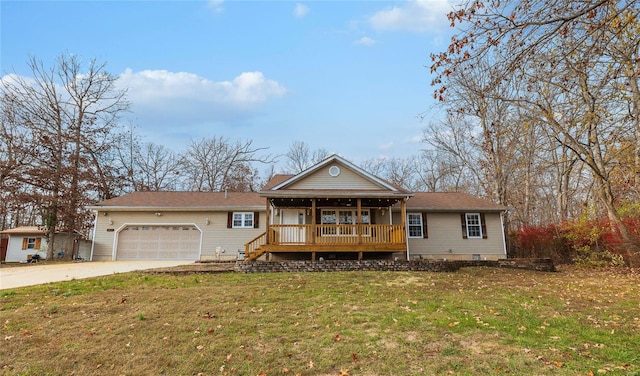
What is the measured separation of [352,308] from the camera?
6844 millimetres

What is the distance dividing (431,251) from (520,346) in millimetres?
12803

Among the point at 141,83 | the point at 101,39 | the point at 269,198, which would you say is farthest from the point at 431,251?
the point at 141,83

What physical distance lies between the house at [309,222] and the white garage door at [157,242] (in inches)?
1.9

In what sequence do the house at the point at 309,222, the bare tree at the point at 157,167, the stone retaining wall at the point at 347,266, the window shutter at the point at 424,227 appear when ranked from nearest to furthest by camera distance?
the stone retaining wall at the point at 347,266
the house at the point at 309,222
the window shutter at the point at 424,227
the bare tree at the point at 157,167

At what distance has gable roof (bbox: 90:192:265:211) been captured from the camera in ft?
58.7

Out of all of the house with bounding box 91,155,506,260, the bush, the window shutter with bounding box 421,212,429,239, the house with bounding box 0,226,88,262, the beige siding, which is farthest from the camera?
the house with bounding box 0,226,88,262

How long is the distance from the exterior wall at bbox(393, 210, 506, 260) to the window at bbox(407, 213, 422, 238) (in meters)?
0.24

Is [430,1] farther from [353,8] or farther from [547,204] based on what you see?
[547,204]

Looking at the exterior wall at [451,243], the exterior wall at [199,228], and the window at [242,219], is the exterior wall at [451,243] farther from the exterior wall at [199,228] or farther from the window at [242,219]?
the exterior wall at [199,228]

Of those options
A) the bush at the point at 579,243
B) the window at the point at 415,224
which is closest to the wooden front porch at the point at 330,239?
the window at the point at 415,224

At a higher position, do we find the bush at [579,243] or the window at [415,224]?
the window at [415,224]

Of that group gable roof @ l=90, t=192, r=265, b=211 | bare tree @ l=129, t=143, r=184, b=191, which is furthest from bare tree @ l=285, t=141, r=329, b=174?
gable roof @ l=90, t=192, r=265, b=211

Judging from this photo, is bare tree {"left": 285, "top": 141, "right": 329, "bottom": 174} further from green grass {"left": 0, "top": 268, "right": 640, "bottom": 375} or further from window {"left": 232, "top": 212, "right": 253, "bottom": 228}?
green grass {"left": 0, "top": 268, "right": 640, "bottom": 375}

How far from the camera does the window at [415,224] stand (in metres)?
17.4
